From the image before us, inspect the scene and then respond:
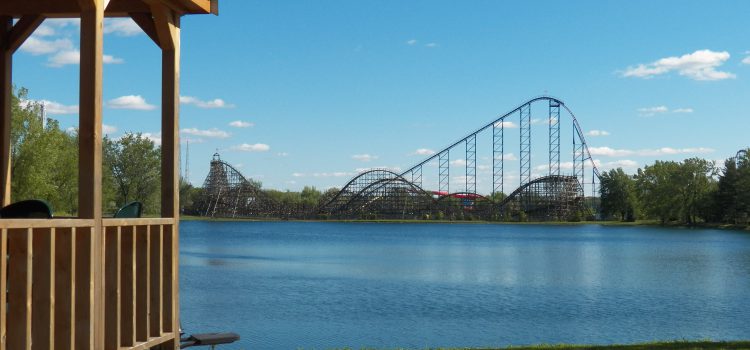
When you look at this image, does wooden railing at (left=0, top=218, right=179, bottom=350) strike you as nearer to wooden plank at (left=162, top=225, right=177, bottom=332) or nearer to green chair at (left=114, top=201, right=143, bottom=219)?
wooden plank at (left=162, top=225, right=177, bottom=332)

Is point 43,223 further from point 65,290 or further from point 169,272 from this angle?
point 169,272

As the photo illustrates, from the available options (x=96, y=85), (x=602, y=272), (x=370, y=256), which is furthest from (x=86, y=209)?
(x=370, y=256)

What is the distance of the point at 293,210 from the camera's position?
12688 cm

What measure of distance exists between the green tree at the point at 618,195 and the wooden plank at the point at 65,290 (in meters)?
117

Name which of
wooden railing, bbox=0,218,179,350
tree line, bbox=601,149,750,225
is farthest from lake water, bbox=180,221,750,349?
tree line, bbox=601,149,750,225

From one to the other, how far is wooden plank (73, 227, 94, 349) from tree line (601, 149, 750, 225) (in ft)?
288

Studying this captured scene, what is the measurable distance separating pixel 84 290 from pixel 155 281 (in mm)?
1212

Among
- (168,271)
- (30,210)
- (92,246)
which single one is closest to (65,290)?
(92,246)

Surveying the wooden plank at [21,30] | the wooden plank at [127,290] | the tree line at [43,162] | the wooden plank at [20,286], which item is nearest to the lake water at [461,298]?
the tree line at [43,162]

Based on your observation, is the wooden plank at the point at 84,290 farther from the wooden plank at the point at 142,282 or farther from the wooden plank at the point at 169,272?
the wooden plank at the point at 169,272

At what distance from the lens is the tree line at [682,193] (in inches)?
3489

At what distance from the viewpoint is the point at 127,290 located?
6.15 meters

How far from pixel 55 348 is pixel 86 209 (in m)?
0.90

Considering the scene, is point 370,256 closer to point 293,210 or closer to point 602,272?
point 602,272
